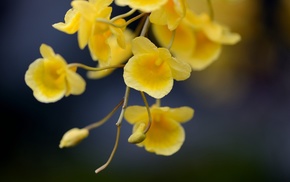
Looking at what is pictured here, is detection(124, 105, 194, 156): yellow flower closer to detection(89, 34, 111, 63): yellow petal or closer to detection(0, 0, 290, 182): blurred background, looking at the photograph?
detection(89, 34, 111, 63): yellow petal

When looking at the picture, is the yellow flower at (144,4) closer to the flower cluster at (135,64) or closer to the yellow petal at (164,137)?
the flower cluster at (135,64)

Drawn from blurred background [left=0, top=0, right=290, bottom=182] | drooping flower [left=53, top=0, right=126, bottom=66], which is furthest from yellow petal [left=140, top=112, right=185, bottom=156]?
blurred background [left=0, top=0, right=290, bottom=182]

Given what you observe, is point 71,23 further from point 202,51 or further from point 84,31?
point 202,51

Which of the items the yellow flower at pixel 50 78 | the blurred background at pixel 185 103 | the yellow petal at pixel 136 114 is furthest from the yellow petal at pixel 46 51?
the blurred background at pixel 185 103

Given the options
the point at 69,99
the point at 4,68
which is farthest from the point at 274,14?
the point at 4,68

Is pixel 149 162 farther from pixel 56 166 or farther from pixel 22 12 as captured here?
pixel 22 12

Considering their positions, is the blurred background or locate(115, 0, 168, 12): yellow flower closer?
locate(115, 0, 168, 12): yellow flower
